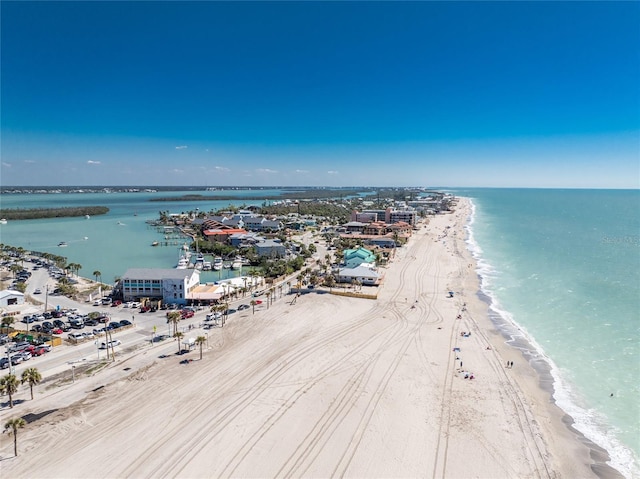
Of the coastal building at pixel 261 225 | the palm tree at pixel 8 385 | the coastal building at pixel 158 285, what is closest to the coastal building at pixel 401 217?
the coastal building at pixel 261 225

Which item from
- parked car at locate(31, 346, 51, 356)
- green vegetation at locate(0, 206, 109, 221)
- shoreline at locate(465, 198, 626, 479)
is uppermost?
green vegetation at locate(0, 206, 109, 221)

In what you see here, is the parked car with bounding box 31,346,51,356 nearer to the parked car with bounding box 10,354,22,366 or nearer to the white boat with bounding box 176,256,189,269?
the parked car with bounding box 10,354,22,366

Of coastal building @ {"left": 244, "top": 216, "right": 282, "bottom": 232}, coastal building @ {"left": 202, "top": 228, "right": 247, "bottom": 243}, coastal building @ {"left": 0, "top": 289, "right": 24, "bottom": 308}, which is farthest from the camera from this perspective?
coastal building @ {"left": 244, "top": 216, "right": 282, "bottom": 232}

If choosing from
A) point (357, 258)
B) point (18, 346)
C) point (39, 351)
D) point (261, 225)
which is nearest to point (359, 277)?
point (357, 258)

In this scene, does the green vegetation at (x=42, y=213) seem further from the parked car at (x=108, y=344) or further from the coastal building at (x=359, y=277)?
the coastal building at (x=359, y=277)

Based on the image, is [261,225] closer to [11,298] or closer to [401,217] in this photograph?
[401,217]

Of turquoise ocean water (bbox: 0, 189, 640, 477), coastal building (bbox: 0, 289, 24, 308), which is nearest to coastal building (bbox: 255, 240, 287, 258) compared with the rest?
turquoise ocean water (bbox: 0, 189, 640, 477)
